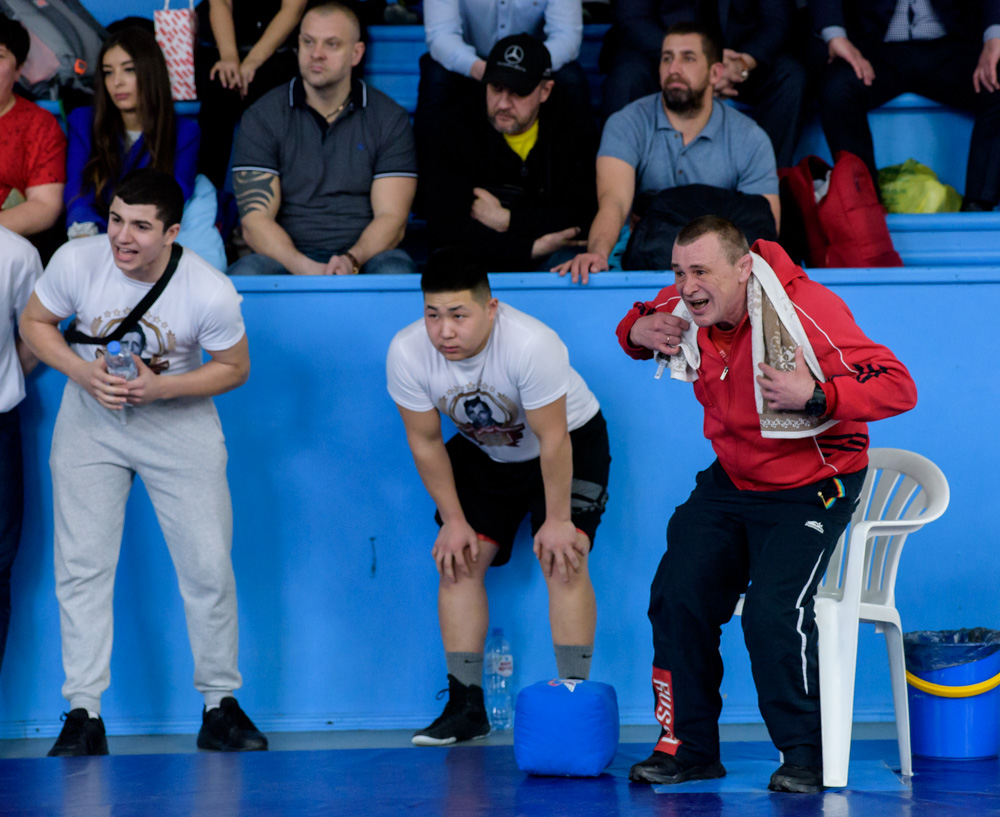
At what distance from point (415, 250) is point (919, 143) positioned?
1975 mm

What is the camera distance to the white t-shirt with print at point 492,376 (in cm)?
273

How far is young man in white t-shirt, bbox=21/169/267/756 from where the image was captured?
2.79 m

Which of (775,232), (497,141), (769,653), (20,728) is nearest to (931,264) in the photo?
(775,232)

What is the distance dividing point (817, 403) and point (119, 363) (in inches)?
64.5

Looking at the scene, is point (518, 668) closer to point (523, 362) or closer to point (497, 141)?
point (523, 362)

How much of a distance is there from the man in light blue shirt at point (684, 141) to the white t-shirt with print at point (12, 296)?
164cm

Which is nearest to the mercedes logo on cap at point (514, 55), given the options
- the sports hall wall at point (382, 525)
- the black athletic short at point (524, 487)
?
the sports hall wall at point (382, 525)

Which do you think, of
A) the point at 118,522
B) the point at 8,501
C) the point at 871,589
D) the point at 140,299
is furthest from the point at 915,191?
the point at 8,501

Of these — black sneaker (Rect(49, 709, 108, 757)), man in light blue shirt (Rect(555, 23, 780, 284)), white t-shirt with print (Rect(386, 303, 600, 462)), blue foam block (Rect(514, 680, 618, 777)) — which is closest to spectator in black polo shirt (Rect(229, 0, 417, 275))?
man in light blue shirt (Rect(555, 23, 780, 284))

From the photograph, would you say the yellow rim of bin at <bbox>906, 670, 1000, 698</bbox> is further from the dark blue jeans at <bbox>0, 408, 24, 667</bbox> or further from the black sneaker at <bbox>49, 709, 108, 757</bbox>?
the dark blue jeans at <bbox>0, 408, 24, 667</bbox>

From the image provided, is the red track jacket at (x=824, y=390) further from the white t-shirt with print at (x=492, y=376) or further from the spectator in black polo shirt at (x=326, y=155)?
the spectator in black polo shirt at (x=326, y=155)

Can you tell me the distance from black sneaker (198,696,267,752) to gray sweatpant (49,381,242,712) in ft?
0.18

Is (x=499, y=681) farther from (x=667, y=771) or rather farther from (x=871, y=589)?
(x=871, y=589)

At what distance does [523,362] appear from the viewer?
2.72 meters
